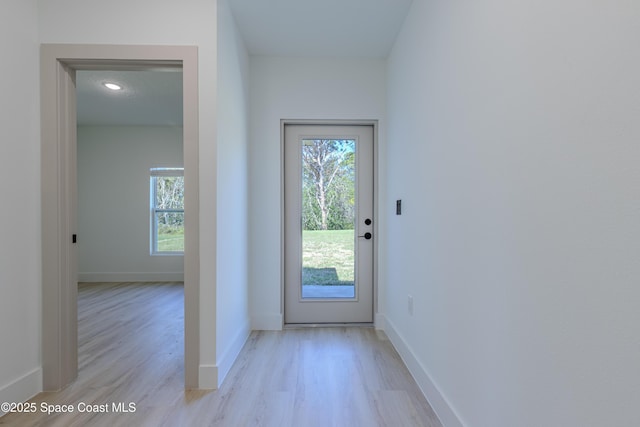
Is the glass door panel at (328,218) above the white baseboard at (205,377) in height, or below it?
above

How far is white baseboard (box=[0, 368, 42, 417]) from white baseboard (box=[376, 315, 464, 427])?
2270mm

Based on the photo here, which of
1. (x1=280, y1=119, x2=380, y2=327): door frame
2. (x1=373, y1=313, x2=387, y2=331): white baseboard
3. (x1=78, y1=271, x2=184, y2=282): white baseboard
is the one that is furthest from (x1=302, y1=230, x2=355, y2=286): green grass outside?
(x1=78, y1=271, x2=184, y2=282): white baseboard

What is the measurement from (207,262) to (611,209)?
184 centimetres

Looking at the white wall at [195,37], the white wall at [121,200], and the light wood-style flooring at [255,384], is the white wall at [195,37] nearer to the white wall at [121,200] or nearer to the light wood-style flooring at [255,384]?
the light wood-style flooring at [255,384]

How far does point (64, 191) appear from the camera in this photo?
197 centimetres

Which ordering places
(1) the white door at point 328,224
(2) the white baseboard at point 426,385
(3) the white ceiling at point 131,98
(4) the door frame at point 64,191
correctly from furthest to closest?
(3) the white ceiling at point 131,98
(1) the white door at point 328,224
(4) the door frame at point 64,191
(2) the white baseboard at point 426,385

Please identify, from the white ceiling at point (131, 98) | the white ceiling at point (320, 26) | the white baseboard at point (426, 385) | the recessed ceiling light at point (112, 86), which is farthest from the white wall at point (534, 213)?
the recessed ceiling light at point (112, 86)

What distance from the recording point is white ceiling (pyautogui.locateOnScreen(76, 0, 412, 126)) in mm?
2260

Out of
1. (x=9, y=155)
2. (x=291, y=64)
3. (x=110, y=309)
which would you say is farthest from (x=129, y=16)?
(x=110, y=309)

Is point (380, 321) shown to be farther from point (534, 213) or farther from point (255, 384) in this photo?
point (534, 213)

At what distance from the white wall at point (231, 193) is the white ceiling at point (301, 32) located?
189 millimetres

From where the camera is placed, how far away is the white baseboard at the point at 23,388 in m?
1.70

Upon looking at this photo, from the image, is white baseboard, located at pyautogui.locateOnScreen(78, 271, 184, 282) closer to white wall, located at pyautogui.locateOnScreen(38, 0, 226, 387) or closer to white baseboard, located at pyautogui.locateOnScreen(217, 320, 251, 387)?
white baseboard, located at pyautogui.locateOnScreen(217, 320, 251, 387)

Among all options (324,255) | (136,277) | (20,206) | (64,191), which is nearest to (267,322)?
(324,255)
